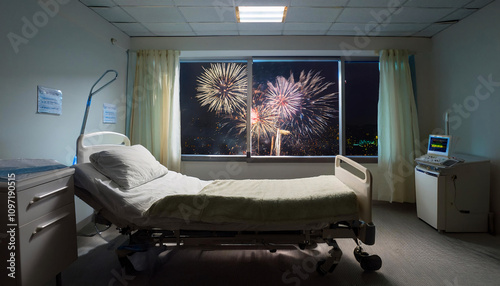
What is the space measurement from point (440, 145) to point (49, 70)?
151 inches

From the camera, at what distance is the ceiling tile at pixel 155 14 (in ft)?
8.68

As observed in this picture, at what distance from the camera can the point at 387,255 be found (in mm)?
2072

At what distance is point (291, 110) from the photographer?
15.5 ft

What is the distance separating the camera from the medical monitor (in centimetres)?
259

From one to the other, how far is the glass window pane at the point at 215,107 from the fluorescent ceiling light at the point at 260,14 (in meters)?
0.87

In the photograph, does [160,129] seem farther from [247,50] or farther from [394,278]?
[394,278]

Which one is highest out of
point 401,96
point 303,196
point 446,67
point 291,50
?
point 291,50

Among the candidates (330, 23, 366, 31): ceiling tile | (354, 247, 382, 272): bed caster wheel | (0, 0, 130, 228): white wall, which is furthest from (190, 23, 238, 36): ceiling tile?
(354, 247, 382, 272): bed caster wheel

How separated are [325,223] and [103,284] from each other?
1538 mm

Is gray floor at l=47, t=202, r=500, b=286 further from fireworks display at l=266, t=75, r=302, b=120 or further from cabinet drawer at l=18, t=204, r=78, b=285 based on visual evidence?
fireworks display at l=266, t=75, r=302, b=120

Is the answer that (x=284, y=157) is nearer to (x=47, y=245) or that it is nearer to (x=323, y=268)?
(x=323, y=268)

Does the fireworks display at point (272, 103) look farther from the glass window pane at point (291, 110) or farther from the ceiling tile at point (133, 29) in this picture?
the ceiling tile at point (133, 29)

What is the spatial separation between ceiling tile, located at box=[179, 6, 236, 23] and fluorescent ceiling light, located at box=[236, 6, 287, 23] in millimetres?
88

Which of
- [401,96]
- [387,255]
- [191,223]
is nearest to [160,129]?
[191,223]
